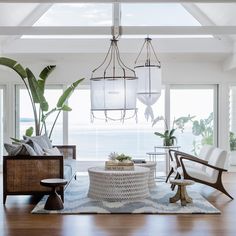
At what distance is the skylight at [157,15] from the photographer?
7.40 metres

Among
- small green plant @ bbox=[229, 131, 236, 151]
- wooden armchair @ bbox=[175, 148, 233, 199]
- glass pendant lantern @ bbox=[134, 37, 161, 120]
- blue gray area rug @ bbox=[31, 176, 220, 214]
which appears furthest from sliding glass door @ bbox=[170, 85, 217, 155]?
blue gray area rug @ bbox=[31, 176, 220, 214]

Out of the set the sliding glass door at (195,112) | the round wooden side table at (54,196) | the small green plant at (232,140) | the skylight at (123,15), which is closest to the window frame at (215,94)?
the sliding glass door at (195,112)

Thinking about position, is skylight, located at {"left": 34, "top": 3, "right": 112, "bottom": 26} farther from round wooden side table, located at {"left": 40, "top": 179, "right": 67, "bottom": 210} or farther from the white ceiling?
round wooden side table, located at {"left": 40, "top": 179, "right": 67, "bottom": 210}

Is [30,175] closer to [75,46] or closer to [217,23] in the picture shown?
[75,46]

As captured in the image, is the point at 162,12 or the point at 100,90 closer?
the point at 100,90

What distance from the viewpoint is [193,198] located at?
18.7 ft

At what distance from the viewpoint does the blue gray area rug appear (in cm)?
496

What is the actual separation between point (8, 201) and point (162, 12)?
4.49 metres

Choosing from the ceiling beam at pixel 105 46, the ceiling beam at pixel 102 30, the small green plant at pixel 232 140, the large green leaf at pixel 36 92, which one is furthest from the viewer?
the small green plant at pixel 232 140

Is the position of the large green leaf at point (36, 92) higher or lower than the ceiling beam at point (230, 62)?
lower

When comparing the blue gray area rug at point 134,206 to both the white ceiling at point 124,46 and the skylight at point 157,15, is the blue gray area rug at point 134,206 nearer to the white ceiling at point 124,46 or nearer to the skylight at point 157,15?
the white ceiling at point 124,46

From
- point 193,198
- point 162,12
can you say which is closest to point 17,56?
point 162,12

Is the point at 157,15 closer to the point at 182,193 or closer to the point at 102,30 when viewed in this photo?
the point at 102,30

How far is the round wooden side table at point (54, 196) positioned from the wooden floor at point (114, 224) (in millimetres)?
272
